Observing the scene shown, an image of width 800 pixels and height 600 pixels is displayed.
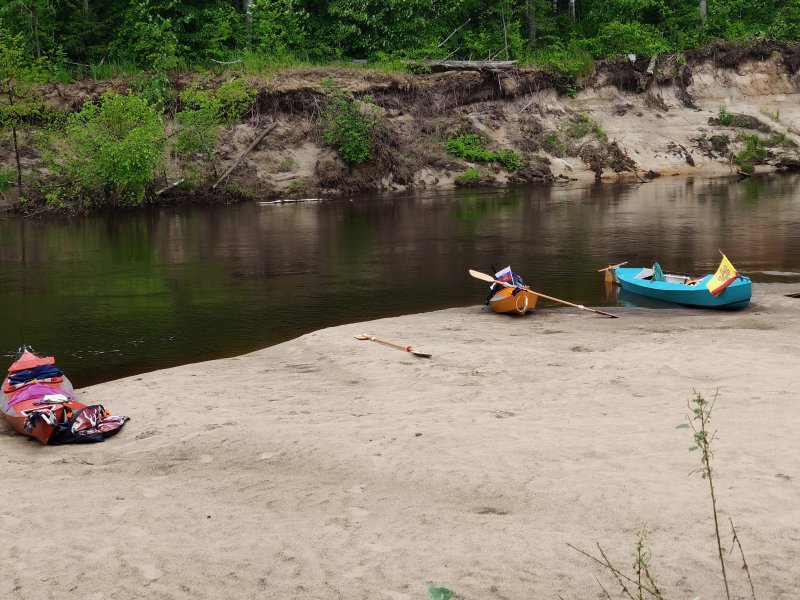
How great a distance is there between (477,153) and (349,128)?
674cm

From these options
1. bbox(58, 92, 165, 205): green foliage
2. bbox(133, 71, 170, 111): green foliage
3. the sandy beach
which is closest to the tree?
bbox(58, 92, 165, 205): green foliage

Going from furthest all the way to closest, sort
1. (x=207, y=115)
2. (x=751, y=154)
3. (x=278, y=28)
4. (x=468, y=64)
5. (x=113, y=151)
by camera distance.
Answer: (x=278, y=28) → (x=468, y=64) → (x=751, y=154) → (x=207, y=115) → (x=113, y=151)

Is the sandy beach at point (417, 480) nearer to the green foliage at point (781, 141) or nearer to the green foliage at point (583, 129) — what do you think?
the green foliage at point (583, 129)

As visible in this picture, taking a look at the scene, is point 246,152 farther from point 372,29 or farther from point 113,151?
point 372,29

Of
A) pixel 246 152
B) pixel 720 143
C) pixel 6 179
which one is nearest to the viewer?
pixel 6 179

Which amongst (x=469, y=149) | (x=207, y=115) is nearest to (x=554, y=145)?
(x=469, y=149)

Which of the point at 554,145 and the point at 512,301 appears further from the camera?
the point at 554,145

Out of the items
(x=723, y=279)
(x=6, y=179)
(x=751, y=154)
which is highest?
(x=751, y=154)

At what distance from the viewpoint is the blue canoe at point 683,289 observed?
15.2 metres

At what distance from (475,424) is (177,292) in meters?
11.8

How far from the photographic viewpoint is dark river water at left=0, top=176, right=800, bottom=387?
1580cm

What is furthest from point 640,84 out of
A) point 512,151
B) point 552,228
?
point 552,228

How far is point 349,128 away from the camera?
4125 centimetres

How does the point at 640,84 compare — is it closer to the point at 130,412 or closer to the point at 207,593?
the point at 130,412
